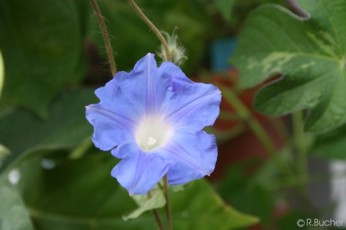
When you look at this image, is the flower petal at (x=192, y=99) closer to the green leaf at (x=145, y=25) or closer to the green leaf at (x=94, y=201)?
the green leaf at (x=94, y=201)

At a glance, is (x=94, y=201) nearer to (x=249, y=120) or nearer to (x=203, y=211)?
(x=203, y=211)

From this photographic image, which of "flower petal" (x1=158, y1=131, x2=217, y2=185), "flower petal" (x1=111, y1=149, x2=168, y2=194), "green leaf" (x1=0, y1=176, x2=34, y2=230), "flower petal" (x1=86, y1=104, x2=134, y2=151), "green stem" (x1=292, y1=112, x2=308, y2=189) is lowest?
"green stem" (x1=292, y1=112, x2=308, y2=189)

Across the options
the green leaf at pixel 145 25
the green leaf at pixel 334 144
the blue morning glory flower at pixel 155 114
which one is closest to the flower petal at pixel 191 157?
the blue morning glory flower at pixel 155 114

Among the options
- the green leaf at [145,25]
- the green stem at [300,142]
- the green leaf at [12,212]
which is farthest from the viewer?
the green stem at [300,142]

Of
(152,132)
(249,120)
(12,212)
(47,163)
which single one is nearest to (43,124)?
(47,163)

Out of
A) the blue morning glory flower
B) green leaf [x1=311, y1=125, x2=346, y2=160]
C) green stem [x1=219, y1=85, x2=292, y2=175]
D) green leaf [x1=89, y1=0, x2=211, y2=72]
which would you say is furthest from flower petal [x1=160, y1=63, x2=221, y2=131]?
green stem [x1=219, y1=85, x2=292, y2=175]

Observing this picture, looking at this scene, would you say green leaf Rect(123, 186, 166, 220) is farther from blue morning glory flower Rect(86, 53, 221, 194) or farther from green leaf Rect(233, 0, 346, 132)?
green leaf Rect(233, 0, 346, 132)

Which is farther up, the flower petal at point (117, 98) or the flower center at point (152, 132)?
the flower petal at point (117, 98)
